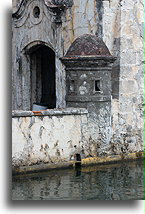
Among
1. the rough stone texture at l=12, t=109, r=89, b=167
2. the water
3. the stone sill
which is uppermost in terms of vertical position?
the stone sill

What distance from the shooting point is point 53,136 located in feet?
25.4

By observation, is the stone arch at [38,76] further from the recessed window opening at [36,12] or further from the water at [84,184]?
the water at [84,184]

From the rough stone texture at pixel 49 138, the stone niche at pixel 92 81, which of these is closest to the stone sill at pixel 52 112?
the rough stone texture at pixel 49 138

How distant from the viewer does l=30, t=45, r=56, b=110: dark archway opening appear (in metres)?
10.1

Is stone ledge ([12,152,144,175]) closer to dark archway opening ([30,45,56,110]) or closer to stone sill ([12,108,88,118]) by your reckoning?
stone sill ([12,108,88,118])

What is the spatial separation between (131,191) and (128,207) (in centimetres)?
61

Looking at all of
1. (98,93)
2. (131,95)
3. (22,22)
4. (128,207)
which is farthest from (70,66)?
(128,207)

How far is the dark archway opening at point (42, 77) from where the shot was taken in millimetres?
10125

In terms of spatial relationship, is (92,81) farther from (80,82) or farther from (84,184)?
(84,184)

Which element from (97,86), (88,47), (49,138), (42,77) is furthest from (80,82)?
(42,77)

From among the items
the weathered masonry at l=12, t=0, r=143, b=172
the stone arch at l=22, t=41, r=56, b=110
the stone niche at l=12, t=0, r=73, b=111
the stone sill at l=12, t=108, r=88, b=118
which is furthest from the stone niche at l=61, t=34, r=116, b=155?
the stone arch at l=22, t=41, r=56, b=110

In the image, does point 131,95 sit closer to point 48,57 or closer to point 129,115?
point 129,115

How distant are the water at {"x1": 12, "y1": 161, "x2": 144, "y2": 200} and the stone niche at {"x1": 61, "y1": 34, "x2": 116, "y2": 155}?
0.59 m

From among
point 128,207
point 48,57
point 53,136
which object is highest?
point 48,57
